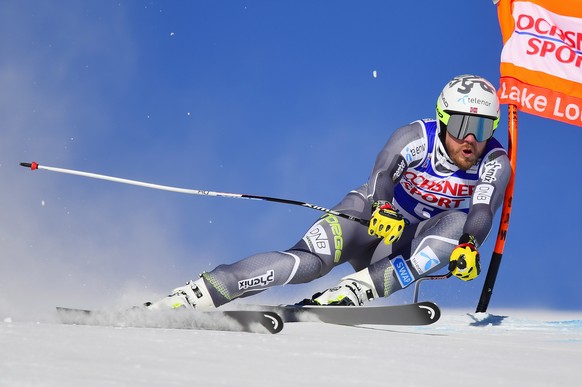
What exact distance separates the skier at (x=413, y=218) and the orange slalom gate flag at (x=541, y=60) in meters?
1.89

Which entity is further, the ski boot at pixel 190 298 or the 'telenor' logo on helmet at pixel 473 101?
the 'telenor' logo on helmet at pixel 473 101

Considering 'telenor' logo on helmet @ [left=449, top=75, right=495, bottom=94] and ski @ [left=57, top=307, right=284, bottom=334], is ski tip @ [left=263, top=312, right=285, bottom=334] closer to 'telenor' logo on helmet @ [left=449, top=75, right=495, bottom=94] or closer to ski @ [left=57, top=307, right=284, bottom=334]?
ski @ [left=57, top=307, right=284, bottom=334]

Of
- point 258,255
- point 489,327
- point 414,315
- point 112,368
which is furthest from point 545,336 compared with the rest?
point 112,368

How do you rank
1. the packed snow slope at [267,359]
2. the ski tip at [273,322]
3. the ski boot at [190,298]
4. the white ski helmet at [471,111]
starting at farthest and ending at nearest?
the white ski helmet at [471,111], the ski boot at [190,298], the ski tip at [273,322], the packed snow slope at [267,359]

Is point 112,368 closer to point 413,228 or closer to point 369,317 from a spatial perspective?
point 369,317

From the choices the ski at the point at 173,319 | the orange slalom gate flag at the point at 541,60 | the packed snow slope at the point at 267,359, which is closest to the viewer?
the packed snow slope at the point at 267,359

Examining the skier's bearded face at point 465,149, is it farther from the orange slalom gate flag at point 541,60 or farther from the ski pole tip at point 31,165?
the ski pole tip at point 31,165

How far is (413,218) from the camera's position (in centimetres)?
748

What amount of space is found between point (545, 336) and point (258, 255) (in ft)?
7.85

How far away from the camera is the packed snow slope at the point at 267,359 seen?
329 cm

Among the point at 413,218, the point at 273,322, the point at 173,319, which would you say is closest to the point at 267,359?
the point at 273,322

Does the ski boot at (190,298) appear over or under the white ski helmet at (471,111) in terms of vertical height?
under

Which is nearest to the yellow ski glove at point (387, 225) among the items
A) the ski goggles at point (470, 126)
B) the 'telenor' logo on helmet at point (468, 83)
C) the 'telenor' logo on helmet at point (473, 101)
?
the ski goggles at point (470, 126)

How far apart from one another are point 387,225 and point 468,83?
1447 millimetres
